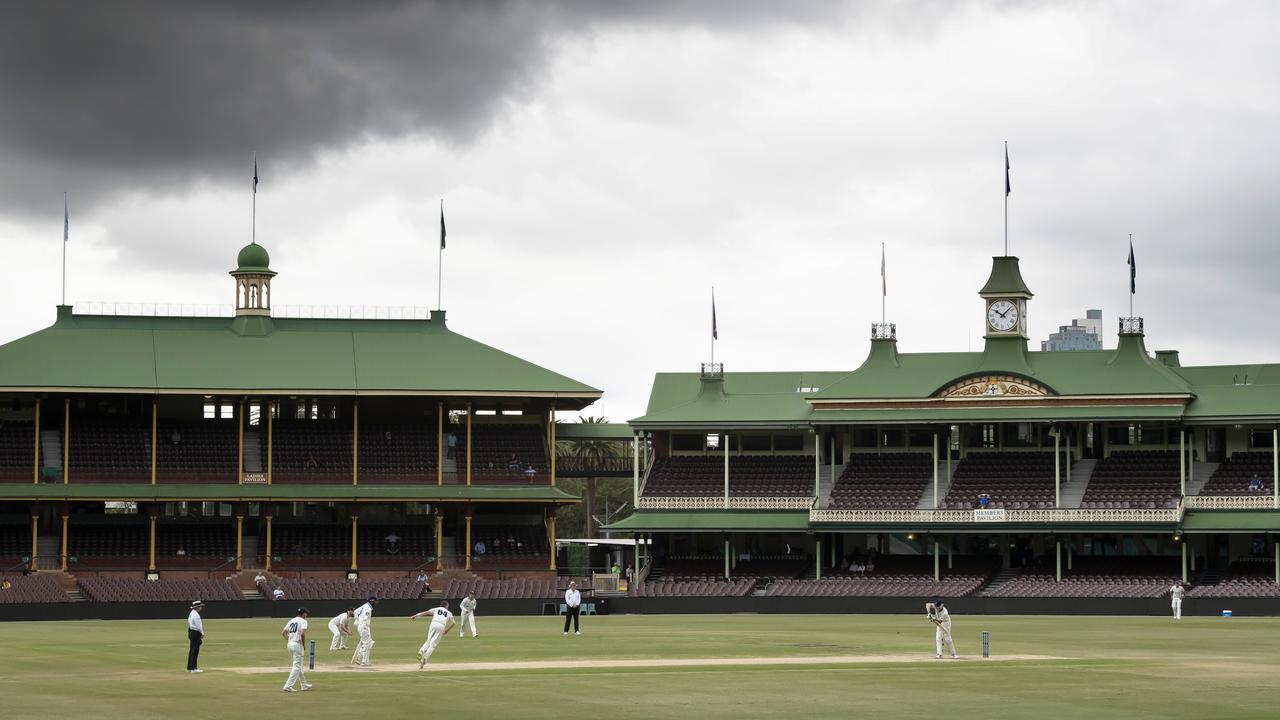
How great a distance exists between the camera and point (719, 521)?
3501 inches

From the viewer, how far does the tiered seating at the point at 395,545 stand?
89.6 meters

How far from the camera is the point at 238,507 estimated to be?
291ft

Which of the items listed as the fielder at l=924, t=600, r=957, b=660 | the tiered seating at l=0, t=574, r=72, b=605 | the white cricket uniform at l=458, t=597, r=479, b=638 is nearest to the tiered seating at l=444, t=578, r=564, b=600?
the tiered seating at l=0, t=574, r=72, b=605

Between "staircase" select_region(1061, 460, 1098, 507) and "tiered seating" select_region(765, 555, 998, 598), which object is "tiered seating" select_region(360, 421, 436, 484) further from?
"staircase" select_region(1061, 460, 1098, 507)

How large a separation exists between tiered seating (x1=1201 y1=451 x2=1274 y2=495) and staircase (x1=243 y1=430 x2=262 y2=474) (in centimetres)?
4324

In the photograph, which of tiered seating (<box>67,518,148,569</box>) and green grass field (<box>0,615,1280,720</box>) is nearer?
green grass field (<box>0,615,1280,720</box>)

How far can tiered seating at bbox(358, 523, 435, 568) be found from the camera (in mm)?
89562

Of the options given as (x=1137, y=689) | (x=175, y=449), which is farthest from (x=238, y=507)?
(x=1137, y=689)

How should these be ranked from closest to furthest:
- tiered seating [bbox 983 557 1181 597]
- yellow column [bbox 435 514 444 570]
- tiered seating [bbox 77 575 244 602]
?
tiered seating [bbox 77 575 244 602] → tiered seating [bbox 983 557 1181 597] → yellow column [bbox 435 514 444 570]

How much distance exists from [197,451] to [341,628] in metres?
45.7

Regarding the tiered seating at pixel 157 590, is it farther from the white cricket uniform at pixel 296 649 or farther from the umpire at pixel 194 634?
the white cricket uniform at pixel 296 649

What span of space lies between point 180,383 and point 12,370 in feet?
25.0

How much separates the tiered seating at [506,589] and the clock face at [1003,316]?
24.9 meters

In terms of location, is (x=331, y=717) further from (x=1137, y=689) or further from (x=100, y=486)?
(x=100, y=486)
